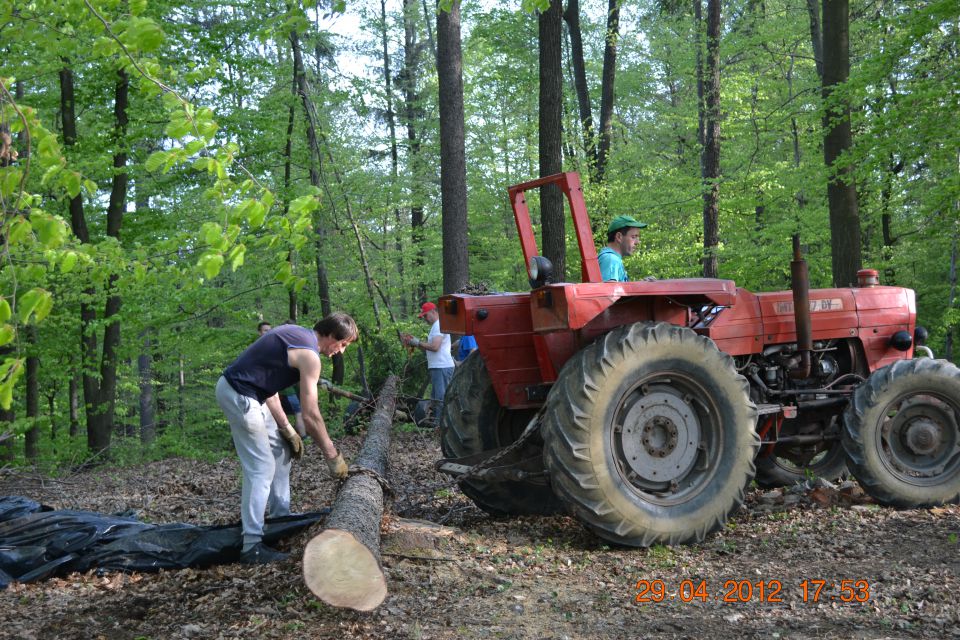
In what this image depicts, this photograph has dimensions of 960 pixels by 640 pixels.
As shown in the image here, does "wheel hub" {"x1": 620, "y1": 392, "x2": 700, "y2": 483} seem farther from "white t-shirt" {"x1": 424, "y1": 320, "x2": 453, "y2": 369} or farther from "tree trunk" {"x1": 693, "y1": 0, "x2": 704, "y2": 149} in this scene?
"tree trunk" {"x1": 693, "y1": 0, "x2": 704, "y2": 149}

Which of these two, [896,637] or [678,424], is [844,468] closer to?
[678,424]

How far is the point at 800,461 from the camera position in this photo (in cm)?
656

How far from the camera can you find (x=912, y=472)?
6.03 m

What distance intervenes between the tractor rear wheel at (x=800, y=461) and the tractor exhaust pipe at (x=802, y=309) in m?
0.54

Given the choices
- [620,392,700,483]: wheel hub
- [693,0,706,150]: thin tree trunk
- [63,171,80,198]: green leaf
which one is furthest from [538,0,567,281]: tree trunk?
[63,171,80,198]: green leaf

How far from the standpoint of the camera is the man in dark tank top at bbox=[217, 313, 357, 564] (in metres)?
5.06

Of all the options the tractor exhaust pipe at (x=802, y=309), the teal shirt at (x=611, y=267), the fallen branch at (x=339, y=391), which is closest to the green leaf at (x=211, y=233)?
the teal shirt at (x=611, y=267)

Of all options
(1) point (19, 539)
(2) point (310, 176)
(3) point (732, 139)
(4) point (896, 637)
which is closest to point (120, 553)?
(1) point (19, 539)

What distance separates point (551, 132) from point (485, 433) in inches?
251

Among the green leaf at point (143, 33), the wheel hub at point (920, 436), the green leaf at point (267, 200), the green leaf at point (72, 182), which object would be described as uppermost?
the green leaf at point (143, 33)

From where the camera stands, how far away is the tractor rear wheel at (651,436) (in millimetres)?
4801

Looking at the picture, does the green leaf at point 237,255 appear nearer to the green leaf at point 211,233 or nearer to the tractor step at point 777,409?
the green leaf at point 211,233

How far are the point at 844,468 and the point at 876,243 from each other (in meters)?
13.7
